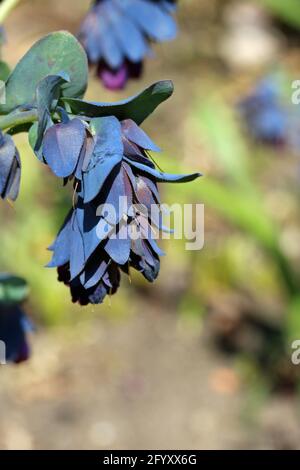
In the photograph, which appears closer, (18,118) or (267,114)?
(18,118)

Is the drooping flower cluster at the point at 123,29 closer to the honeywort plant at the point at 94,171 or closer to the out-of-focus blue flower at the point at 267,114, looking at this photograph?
the honeywort plant at the point at 94,171

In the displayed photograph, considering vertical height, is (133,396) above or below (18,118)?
below

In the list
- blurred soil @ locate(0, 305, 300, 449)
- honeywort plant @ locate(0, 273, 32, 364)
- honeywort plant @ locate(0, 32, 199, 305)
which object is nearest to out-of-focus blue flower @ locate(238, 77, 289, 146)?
blurred soil @ locate(0, 305, 300, 449)

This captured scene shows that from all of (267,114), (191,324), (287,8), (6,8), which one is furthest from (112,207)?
(287,8)

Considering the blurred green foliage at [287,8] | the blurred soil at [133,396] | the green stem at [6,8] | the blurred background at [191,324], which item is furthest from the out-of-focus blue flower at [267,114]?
the green stem at [6,8]

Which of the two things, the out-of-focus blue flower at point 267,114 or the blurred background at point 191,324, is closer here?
the blurred background at point 191,324

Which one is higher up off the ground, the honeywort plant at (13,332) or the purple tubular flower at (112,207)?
the purple tubular flower at (112,207)

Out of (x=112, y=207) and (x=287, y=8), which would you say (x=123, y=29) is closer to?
(x=112, y=207)
